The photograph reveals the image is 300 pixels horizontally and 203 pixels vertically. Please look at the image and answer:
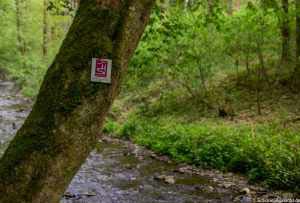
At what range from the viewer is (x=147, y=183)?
324 inches

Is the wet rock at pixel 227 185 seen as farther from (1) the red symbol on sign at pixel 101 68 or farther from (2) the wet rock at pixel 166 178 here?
(1) the red symbol on sign at pixel 101 68

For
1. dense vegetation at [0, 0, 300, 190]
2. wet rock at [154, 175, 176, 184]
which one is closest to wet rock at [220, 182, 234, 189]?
dense vegetation at [0, 0, 300, 190]

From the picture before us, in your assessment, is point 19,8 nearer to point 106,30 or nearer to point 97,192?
point 97,192

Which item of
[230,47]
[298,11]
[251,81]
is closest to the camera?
[298,11]

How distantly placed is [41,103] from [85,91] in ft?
0.98

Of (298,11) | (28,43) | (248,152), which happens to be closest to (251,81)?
(298,11)

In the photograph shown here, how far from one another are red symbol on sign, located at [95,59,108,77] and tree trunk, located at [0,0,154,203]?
0.14 ft

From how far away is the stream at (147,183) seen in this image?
7.28 meters

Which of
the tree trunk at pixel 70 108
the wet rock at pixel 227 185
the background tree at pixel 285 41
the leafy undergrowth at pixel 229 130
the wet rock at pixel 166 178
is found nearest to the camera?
the tree trunk at pixel 70 108

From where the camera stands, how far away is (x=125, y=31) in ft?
8.07

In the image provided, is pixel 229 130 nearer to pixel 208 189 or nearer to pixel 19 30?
pixel 208 189

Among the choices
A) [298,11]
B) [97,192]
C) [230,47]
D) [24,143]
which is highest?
[298,11]

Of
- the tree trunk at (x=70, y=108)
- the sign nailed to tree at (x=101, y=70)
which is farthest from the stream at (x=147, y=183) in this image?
the sign nailed to tree at (x=101, y=70)

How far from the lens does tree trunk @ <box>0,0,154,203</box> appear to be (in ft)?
7.63
